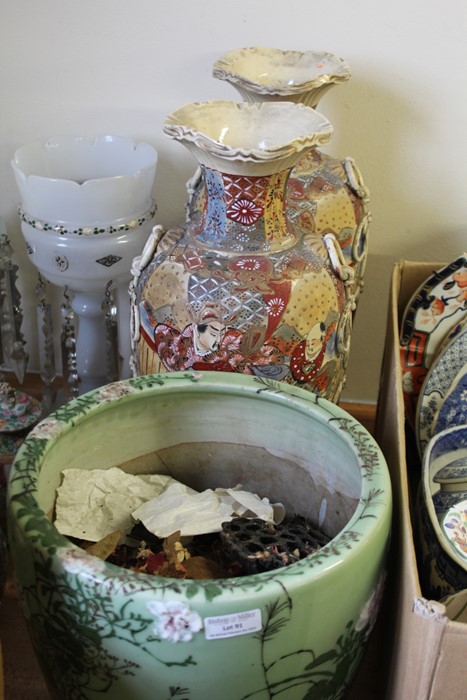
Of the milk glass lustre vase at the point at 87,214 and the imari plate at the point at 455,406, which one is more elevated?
the milk glass lustre vase at the point at 87,214

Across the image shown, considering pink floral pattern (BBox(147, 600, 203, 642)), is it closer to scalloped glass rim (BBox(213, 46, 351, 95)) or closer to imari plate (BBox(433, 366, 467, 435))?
imari plate (BBox(433, 366, 467, 435))

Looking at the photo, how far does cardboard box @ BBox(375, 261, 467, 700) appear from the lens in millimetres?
432

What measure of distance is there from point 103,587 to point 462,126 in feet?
2.09

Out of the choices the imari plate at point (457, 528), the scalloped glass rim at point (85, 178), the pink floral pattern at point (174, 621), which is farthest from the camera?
the scalloped glass rim at point (85, 178)

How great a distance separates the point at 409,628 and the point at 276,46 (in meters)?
0.61

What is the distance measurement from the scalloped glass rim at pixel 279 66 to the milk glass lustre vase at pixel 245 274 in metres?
0.09

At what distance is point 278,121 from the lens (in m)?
0.66

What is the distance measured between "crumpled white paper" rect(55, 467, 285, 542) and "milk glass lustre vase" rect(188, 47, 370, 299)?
0.25 meters

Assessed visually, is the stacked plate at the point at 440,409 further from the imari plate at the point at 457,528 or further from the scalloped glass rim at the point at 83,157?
the scalloped glass rim at the point at 83,157

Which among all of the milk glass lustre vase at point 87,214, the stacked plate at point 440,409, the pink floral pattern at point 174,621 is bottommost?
the stacked plate at point 440,409

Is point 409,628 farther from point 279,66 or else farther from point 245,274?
point 279,66

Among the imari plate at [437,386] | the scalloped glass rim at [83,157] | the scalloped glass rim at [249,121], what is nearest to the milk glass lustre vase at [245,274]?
the scalloped glass rim at [249,121]

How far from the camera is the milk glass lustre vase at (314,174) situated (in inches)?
28.7

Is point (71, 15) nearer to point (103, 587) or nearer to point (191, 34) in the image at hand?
point (191, 34)
